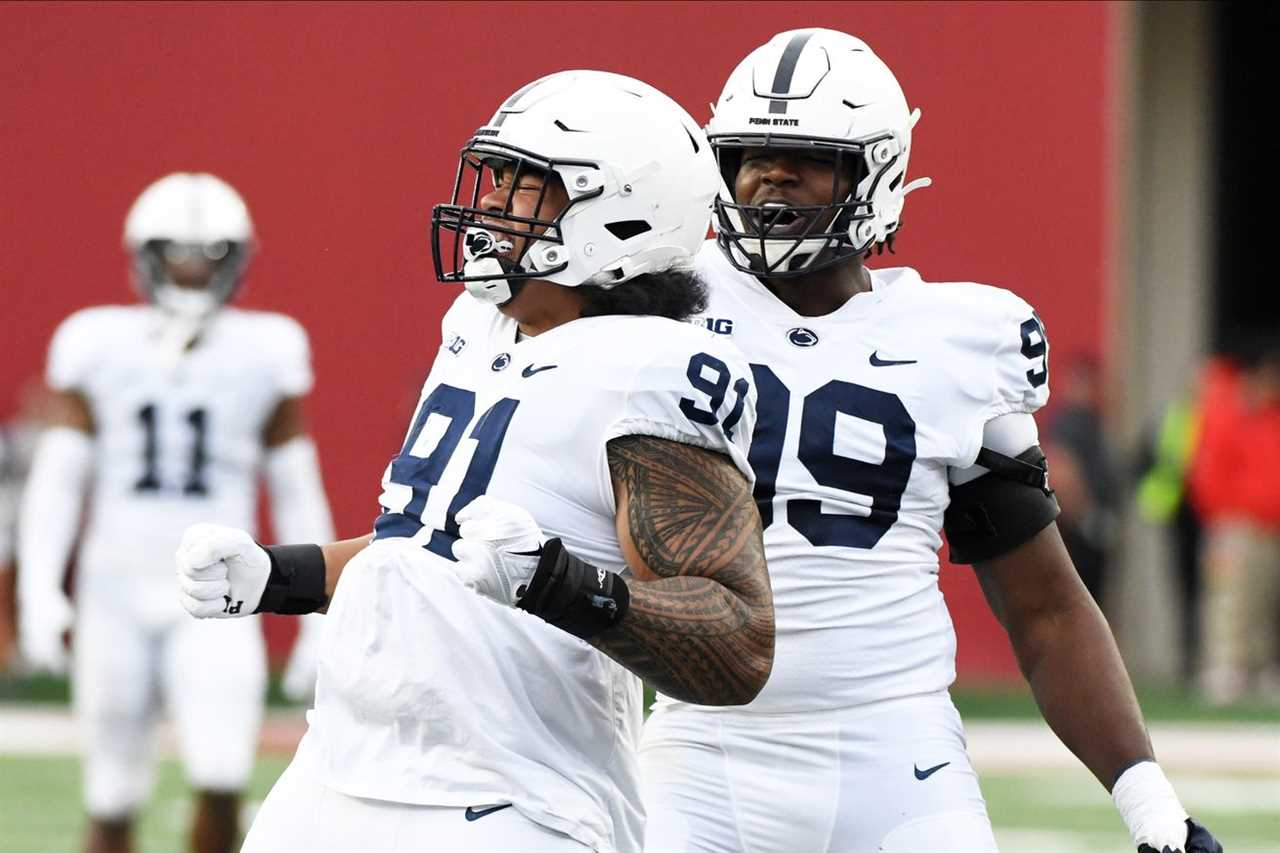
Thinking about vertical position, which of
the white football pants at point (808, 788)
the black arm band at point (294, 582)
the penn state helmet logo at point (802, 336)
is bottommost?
the white football pants at point (808, 788)

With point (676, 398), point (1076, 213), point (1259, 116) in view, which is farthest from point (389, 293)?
point (676, 398)

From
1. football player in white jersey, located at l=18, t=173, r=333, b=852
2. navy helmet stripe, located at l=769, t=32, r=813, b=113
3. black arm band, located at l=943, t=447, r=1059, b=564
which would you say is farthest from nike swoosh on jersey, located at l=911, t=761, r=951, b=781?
football player in white jersey, located at l=18, t=173, r=333, b=852

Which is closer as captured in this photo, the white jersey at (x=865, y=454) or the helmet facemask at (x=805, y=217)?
the white jersey at (x=865, y=454)

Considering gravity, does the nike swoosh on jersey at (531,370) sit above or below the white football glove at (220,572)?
above

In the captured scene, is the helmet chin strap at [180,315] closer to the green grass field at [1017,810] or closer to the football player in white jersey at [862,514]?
the green grass field at [1017,810]

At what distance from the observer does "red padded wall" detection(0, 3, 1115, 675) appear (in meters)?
12.3

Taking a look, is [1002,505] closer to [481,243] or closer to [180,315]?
[481,243]

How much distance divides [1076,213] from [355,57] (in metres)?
4.11

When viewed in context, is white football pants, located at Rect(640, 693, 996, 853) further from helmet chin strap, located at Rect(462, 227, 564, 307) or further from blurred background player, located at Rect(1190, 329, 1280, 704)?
blurred background player, located at Rect(1190, 329, 1280, 704)

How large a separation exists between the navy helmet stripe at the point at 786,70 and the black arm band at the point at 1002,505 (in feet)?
2.08

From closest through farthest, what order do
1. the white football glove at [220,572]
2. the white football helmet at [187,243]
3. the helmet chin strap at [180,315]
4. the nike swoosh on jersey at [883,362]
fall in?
1. the white football glove at [220,572]
2. the nike swoosh on jersey at [883,362]
3. the helmet chin strap at [180,315]
4. the white football helmet at [187,243]

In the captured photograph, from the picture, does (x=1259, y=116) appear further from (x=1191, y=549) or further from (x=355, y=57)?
→ (x=355, y=57)

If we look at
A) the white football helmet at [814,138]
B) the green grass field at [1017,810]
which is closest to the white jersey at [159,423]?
the green grass field at [1017,810]

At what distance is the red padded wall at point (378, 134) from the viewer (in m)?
12.3
